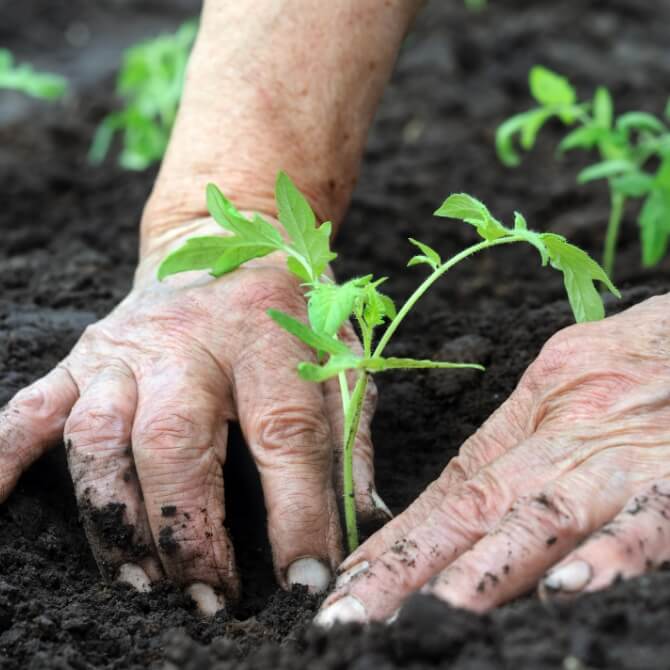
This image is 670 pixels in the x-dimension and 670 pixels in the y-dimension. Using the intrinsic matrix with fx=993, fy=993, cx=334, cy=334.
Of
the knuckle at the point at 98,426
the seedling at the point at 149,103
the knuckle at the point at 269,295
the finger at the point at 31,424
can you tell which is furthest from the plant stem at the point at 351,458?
the seedling at the point at 149,103

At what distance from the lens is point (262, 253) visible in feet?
6.48

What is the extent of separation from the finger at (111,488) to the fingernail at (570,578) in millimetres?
839

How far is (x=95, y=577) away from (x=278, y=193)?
85 centimetres

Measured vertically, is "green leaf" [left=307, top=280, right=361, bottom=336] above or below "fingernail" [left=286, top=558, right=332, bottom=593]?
above

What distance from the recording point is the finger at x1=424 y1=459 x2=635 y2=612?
1506 millimetres

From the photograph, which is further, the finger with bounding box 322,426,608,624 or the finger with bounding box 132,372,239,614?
the finger with bounding box 132,372,239,614

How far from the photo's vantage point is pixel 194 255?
196 cm

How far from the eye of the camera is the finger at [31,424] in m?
2.06

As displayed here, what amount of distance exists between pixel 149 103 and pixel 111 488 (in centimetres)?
329

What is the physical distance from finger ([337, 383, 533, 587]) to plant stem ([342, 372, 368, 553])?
0.13 m

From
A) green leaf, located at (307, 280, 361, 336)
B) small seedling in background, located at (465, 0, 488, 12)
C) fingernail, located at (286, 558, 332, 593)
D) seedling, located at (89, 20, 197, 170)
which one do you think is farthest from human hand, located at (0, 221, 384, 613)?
small seedling in background, located at (465, 0, 488, 12)

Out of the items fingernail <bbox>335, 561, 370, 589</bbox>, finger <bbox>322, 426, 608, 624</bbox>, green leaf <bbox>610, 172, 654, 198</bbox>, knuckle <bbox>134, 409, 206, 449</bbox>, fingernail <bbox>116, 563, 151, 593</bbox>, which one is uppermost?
knuckle <bbox>134, 409, 206, 449</bbox>

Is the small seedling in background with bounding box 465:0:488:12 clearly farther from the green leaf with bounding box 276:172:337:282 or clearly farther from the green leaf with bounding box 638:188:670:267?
the green leaf with bounding box 276:172:337:282

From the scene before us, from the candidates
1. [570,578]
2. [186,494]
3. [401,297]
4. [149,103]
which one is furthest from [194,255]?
[149,103]
